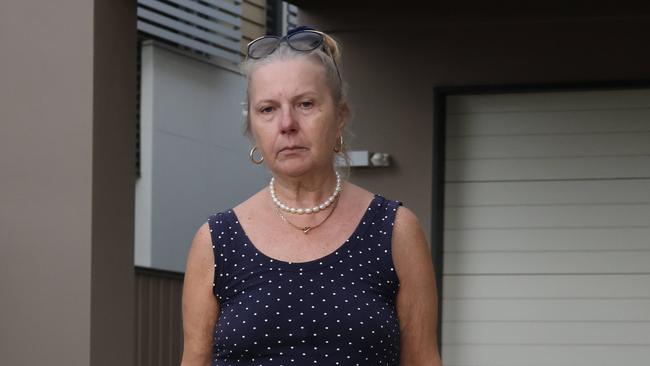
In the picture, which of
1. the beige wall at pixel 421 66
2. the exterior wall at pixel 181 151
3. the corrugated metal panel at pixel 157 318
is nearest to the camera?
the beige wall at pixel 421 66

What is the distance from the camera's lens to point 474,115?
8.16m

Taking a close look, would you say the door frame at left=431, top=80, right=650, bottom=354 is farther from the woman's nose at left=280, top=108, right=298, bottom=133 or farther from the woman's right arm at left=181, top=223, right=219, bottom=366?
the woman's nose at left=280, top=108, right=298, bottom=133

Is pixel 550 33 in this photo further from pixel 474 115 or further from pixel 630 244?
pixel 630 244

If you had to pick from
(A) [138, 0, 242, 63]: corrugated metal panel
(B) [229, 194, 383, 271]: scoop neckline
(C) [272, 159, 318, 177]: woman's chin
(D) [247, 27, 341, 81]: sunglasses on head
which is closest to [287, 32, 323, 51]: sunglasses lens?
(D) [247, 27, 341, 81]: sunglasses on head

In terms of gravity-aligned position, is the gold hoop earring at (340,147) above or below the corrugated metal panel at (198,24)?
below

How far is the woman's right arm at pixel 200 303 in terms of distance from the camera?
9.09ft

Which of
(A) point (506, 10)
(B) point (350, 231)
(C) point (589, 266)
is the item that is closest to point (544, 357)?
(C) point (589, 266)

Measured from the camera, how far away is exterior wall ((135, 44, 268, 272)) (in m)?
12.2

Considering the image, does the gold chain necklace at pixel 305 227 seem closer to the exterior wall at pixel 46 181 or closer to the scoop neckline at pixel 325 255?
the scoop neckline at pixel 325 255

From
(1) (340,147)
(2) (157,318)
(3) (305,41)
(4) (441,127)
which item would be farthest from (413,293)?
(2) (157,318)

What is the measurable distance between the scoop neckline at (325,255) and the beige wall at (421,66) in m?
5.23

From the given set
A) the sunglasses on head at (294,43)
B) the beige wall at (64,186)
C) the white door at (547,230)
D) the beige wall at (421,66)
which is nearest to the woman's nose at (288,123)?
the sunglasses on head at (294,43)

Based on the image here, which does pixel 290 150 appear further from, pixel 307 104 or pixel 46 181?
pixel 46 181

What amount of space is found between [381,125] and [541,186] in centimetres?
100
